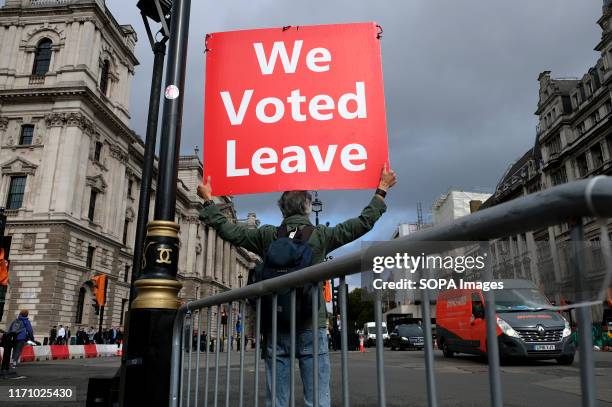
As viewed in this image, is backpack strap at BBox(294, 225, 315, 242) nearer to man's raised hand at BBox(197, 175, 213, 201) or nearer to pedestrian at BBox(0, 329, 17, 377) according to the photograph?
man's raised hand at BBox(197, 175, 213, 201)

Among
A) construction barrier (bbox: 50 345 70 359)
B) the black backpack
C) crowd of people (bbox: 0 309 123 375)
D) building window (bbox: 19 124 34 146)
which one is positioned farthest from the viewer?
building window (bbox: 19 124 34 146)

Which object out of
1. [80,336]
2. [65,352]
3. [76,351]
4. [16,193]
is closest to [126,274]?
[16,193]

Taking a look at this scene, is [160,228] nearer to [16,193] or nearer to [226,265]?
[16,193]

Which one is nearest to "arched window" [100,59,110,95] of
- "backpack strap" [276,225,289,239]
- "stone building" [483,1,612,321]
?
"stone building" [483,1,612,321]

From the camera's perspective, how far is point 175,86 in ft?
12.2

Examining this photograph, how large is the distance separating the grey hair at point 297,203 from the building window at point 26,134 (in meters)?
36.9

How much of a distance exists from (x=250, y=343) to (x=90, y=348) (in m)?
24.9

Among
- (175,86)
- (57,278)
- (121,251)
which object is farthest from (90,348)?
(175,86)

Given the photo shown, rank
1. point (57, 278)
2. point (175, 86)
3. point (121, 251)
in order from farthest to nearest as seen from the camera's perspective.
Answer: point (121, 251), point (57, 278), point (175, 86)

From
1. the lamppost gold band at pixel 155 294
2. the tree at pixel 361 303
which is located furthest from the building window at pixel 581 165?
the tree at pixel 361 303

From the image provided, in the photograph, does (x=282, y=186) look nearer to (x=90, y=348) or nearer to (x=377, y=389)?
(x=377, y=389)

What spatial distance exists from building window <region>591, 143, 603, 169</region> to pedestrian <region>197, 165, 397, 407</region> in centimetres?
4139

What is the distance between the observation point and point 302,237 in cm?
295

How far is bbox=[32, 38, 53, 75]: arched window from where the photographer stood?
36.8 meters
